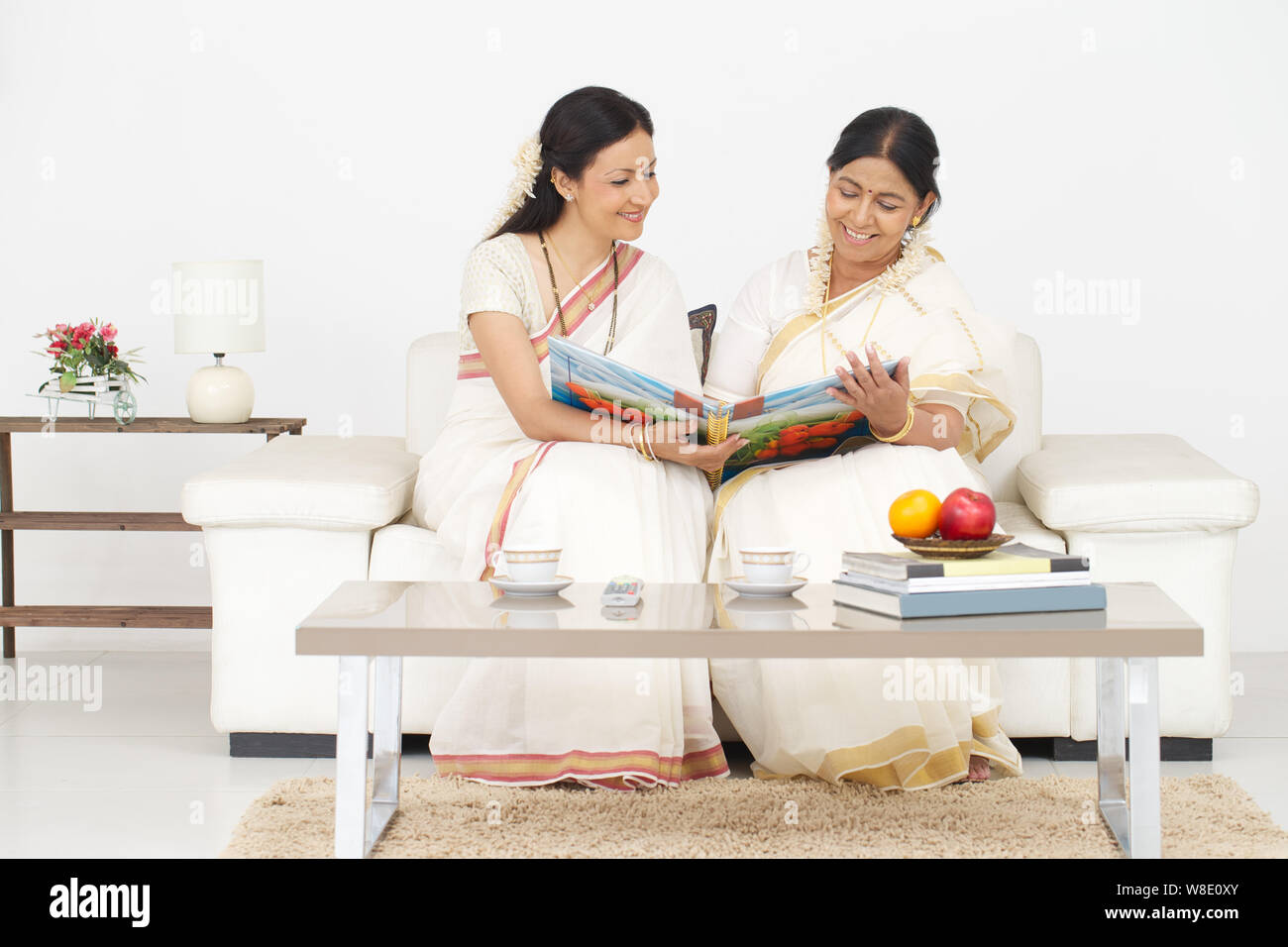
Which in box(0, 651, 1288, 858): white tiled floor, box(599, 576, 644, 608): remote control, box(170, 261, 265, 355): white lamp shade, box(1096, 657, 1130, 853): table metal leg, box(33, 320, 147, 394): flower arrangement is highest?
box(170, 261, 265, 355): white lamp shade

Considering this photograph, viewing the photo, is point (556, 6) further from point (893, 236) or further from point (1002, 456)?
point (1002, 456)

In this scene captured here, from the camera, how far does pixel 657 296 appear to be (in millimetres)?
3152

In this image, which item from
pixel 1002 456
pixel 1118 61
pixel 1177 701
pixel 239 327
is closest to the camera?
pixel 1177 701

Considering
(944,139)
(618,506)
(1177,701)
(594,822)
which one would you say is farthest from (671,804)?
(944,139)

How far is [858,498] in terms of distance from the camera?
2.81 meters

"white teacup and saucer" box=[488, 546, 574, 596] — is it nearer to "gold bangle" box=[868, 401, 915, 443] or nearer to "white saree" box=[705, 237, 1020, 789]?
"white saree" box=[705, 237, 1020, 789]

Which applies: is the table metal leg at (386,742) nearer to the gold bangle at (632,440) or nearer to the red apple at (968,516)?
the gold bangle at (632,440)

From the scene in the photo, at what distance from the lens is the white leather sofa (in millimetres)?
2896

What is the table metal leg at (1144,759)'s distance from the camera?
206cm

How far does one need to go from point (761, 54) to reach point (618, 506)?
2041 mm

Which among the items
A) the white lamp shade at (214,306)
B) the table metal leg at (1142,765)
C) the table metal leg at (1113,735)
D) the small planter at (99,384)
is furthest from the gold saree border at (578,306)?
the table metal leg at (1142,765)

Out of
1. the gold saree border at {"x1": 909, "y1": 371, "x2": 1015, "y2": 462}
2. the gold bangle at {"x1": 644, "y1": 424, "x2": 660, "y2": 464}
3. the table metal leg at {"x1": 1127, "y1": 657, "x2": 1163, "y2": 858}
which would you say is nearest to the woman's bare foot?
the table metal leg at {"x1": 1127, "y1": 657, "x2": 1163, "y2": 858}

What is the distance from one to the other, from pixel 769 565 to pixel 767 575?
16 mm

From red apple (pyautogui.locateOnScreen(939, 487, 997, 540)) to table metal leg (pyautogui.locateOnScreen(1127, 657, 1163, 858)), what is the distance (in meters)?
0.28
